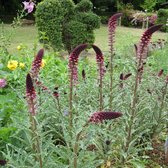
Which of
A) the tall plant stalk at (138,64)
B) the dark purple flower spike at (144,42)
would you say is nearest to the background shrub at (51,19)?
the tall plant stalk at (138,64)

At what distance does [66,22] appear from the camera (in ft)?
47.7

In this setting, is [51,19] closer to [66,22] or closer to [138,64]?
[66,22]

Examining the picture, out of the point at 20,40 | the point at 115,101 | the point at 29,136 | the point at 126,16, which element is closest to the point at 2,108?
the point at 29,136

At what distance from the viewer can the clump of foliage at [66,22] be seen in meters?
13.7

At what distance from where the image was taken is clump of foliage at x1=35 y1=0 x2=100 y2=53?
538 inches

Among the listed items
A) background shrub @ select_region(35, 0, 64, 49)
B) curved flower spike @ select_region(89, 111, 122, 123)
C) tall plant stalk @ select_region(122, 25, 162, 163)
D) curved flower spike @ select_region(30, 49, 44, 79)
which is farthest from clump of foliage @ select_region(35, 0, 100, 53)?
curved flower spike @ select_region(89, 111, 122, 123)

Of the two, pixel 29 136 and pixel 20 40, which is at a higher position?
pixel 29 136

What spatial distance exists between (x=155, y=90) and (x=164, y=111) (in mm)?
359

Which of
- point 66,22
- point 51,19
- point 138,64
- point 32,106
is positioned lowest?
point 66,22

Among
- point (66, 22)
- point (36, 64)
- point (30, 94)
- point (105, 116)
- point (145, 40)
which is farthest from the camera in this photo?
point (66, 22)

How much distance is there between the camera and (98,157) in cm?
355

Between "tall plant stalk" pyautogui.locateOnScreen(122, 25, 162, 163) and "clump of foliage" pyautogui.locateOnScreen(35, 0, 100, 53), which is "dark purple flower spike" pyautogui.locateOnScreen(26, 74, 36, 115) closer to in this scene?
"tall plant stalk" pyautogui.locateOnScreen(122, 25, 162, 163)

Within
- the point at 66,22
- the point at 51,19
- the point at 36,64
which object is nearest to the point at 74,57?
the point at 36,64

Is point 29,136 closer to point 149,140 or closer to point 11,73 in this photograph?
point 149,140
